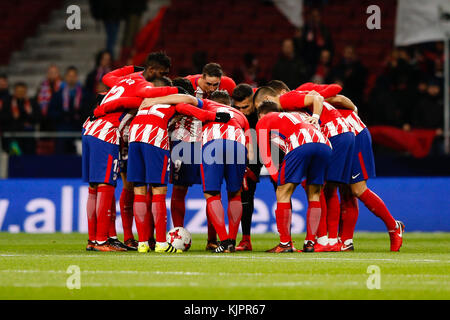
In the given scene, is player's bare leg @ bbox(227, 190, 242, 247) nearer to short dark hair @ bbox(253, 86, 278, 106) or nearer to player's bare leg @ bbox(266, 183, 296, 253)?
player's bare leg @ bbox(266, 183, 296, 253)

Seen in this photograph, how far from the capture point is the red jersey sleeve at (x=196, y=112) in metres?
9.48

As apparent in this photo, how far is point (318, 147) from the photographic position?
9461 millimetres

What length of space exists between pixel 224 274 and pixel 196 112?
8.53 ft

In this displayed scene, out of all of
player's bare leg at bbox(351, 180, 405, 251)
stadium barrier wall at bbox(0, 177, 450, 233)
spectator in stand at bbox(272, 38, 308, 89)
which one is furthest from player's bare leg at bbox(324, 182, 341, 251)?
spectator in stand at bbox(272, 38, 308, 89)

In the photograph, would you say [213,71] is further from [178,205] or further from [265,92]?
[178,205]

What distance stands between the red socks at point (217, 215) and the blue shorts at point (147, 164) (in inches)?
21.0

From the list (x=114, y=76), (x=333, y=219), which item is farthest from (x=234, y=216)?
(x=114, y=76)

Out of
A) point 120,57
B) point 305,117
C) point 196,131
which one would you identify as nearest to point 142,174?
point 196,131

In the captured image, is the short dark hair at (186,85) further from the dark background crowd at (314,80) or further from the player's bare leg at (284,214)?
the dark background crowd at (314,80)

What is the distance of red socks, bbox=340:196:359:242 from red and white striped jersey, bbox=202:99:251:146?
4.55ft

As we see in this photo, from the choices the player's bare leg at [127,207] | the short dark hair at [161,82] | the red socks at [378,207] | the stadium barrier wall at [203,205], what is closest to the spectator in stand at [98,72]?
the stadium barrier wall at [203,205]

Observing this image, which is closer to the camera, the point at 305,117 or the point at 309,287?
the point at 309,287

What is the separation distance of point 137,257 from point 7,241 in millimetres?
3789
